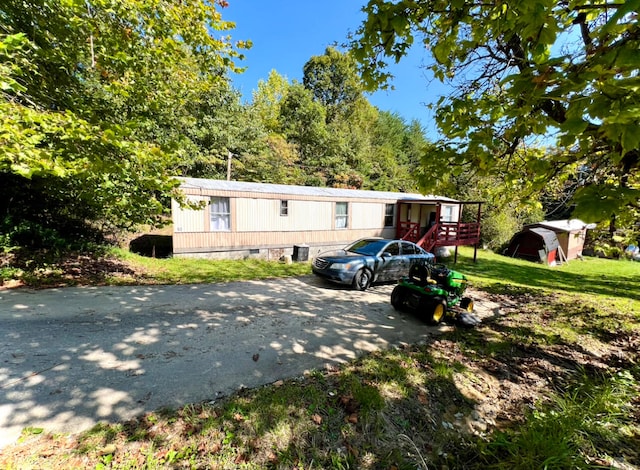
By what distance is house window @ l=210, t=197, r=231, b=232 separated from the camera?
1087cm

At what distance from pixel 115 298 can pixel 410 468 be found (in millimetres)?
6152

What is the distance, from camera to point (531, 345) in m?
4.32

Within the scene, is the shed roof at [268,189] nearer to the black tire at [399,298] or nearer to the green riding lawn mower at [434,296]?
the green riding lawn mower at [434,296]

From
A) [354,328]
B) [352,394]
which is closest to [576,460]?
[352,394]

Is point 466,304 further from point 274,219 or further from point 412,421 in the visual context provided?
point 274,219

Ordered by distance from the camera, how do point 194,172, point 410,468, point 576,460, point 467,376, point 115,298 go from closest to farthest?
point 576,460 < point 410,468 < point 467,376 < point 115,298 < point 194,172

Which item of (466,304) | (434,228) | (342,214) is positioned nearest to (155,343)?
(466,304)

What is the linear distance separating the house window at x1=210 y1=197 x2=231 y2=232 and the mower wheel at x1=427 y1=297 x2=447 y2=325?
28.5 feet

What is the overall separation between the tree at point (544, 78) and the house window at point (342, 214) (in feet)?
31.7

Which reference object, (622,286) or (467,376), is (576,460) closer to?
(467,376)

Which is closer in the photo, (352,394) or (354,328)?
(352,394)

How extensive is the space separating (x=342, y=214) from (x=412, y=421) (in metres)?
11.9

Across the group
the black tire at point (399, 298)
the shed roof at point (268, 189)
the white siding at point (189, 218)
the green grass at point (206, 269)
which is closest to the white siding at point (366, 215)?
the shed roof at point (268, 189)

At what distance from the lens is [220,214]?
11.0 meters
